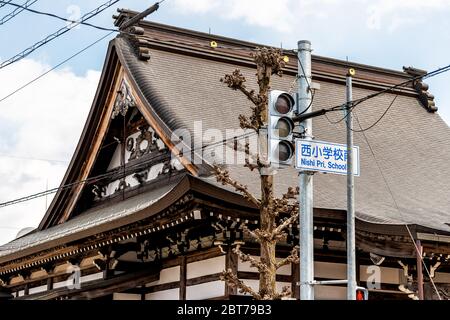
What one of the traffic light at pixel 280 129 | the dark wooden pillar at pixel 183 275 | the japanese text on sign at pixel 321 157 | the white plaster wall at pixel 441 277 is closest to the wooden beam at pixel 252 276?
the dark wooden pillar at pixel 183 275

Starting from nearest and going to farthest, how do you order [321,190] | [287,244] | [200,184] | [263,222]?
1. [263,222]
2. [200,184]
3. [287,244]
4. [321,190]

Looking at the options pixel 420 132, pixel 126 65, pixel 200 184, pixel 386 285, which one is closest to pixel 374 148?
pixel 420 132

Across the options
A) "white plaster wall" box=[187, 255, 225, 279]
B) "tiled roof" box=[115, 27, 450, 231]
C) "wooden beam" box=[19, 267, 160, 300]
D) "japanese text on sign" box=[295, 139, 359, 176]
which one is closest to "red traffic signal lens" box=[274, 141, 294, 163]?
"japanese text on sign" box=[295, 139, 359, 176]

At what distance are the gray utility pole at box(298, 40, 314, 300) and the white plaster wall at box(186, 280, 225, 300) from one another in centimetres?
506

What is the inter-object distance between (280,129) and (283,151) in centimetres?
24

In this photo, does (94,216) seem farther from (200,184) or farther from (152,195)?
(200,184)

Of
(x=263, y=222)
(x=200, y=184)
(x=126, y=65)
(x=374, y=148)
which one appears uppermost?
(x=126, y=65)

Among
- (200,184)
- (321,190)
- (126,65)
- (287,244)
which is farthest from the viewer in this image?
(126,65)

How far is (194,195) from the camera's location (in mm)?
12789

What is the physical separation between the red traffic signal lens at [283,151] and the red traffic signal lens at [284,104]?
1.21 ft

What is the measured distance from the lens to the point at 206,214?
13.2 m

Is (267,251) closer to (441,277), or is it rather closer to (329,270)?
(329,270)

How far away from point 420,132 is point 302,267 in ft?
40.8

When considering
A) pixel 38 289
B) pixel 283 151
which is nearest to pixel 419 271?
pixel 283 151
